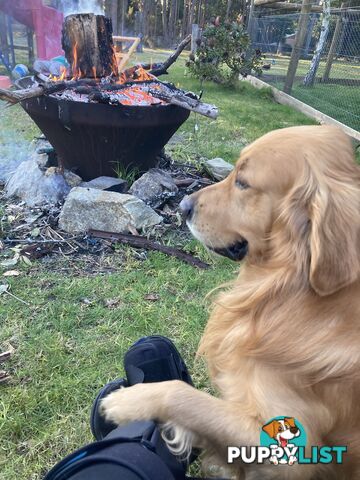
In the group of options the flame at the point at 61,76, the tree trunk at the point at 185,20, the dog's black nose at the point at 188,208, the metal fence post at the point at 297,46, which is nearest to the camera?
the dog's black nose at the point at 188,208

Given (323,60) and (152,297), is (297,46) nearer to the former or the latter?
(323,60)

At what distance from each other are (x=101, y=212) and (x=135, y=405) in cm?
248

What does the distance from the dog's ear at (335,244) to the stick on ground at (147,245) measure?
7.20ft

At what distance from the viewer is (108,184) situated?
4.51 metres

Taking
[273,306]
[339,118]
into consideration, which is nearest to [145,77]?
[273,306]

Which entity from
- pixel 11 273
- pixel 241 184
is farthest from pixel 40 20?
pixel 241 184

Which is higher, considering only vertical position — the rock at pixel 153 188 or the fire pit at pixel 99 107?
the fire pit at pixel 99 107

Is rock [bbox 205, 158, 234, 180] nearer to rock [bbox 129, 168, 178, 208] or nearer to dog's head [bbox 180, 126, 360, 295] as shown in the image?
rock [bbox 129, 168, 178, 208]

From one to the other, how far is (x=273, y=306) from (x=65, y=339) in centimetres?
161

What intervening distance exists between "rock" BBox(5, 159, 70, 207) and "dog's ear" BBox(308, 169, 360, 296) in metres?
3.41

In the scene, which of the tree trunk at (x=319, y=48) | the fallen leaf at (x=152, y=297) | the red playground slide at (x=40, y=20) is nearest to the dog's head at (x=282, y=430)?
the fallen leaf at (x=152, y=297)

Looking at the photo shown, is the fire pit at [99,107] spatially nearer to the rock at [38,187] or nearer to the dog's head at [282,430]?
the rock at [38,187]

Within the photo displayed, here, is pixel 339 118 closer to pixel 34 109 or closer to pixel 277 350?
pixel 34 109

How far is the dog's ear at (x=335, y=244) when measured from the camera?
1593 mm
